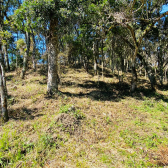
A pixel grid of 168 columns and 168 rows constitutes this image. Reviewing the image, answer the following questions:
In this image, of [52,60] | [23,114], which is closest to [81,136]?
[23,114]

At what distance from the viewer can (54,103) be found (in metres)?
6.98

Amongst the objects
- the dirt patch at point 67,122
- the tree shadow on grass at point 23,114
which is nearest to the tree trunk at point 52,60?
the tree shadow on grass at point 23,114

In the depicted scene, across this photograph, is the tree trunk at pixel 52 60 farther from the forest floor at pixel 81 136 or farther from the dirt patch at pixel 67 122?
the dirt patch at pixel 67 122

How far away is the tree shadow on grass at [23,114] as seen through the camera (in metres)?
5.54

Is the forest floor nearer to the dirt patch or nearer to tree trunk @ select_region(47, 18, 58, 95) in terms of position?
the dirt patch

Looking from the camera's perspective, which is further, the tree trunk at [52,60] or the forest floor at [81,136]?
the tree trunk at [52,60]

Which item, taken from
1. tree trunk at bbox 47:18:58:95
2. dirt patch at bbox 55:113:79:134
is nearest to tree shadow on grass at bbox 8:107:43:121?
dirt patch at bbox 55:113:79:134

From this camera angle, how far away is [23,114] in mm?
5852

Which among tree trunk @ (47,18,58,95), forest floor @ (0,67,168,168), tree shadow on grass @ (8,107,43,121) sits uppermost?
tree trunk @ (47,18,58,95)

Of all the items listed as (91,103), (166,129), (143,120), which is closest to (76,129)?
(91,103)

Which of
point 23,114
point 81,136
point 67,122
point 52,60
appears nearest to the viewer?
point 81,136

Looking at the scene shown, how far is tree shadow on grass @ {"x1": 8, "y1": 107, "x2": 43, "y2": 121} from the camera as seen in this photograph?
5.54m

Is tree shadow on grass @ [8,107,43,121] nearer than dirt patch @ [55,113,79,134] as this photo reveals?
No

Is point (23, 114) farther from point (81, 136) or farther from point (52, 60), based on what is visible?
point (52, 60)
